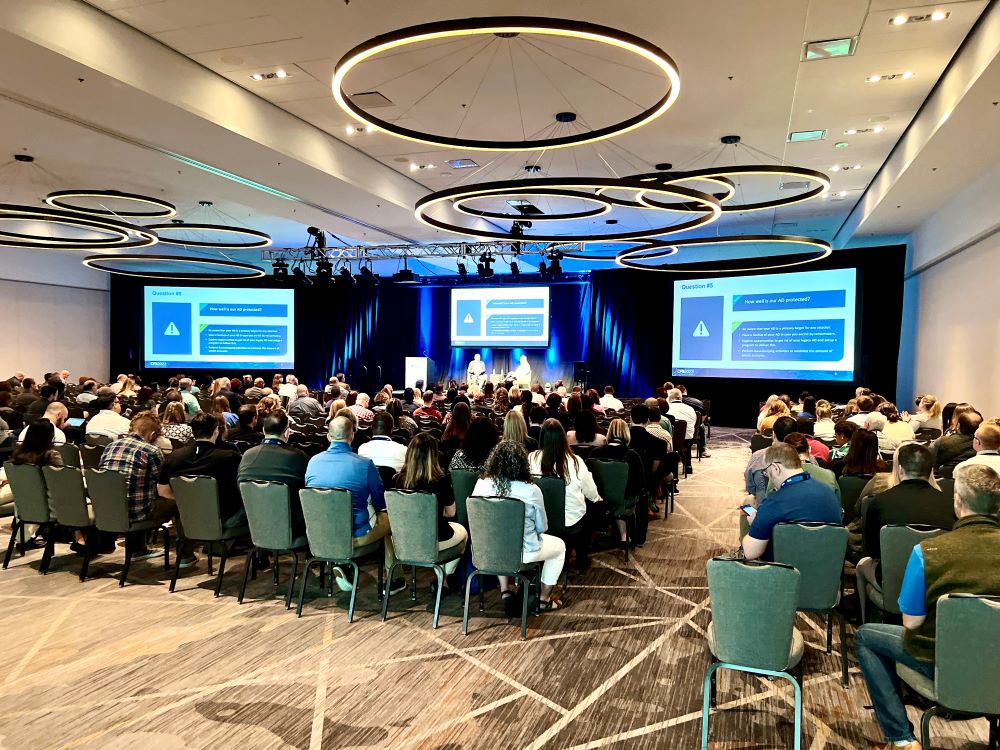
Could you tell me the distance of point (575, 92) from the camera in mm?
8477

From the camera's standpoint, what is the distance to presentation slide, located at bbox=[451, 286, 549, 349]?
19797 millimetres

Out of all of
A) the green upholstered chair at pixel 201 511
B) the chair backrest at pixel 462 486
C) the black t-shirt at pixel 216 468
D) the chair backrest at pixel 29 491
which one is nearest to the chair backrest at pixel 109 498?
the black t-shirt at pixel 216 468

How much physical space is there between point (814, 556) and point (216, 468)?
400 centimetres

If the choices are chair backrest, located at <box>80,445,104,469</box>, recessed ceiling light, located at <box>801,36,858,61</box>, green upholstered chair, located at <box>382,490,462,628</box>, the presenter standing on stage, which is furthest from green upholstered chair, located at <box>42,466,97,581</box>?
the presenter standing on stage

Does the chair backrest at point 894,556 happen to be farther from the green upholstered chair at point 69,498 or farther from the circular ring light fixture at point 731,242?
the circular ring light fixture at point 731,242

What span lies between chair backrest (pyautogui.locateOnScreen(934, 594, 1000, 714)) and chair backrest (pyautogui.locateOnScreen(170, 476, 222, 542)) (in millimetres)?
4239

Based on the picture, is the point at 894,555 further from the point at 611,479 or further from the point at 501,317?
the point at 501,317

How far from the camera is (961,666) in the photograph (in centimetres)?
260

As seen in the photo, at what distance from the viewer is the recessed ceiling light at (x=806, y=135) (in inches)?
380

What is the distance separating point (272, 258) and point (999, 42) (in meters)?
19.3

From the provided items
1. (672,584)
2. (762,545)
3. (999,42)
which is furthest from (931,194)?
(762,545)

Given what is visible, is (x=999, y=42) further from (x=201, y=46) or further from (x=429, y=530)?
(x=201, y=46)

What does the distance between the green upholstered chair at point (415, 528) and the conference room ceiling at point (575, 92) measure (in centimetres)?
451

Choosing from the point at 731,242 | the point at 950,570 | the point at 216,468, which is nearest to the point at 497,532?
the point at 216,468
